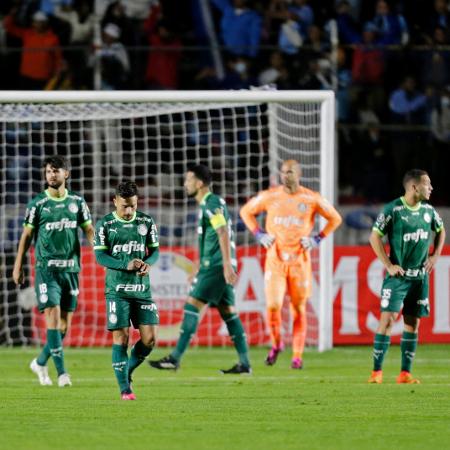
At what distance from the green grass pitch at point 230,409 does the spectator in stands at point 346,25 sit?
22.7ft

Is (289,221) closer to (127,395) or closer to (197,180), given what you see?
(197,180)

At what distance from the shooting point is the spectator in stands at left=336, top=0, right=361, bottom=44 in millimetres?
19114

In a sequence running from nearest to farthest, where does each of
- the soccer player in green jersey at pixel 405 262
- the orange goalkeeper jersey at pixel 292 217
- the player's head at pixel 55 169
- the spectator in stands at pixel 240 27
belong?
1. the player's head at pixel 55 169
2. the soccer player in green jersey at pixel 405 262
3. the orange goalkeeper jersey at pixel 292 217
4. the spectator in stands at pixel 240 27

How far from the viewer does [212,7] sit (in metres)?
19.2

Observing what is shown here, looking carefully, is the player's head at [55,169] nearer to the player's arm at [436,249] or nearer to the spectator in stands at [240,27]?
the player's arm at [436,249]

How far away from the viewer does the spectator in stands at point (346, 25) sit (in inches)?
753

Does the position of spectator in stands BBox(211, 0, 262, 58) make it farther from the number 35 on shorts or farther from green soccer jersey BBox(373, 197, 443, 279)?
the number 35 on shorts

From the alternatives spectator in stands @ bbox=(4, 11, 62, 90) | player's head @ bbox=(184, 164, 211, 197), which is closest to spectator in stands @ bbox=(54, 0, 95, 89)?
spectator in stands @ bbox=(4, 11, 62, 90)

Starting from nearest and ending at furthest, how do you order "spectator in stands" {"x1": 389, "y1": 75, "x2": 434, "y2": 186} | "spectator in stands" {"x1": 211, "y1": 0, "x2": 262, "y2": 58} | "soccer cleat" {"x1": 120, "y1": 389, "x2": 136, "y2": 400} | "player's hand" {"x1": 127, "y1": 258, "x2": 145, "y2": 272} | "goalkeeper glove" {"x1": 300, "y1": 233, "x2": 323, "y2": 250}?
1. "player's hand" {"x1": 127, "y1": 258, "x2": 145, "y2": 272}
2. "soccer cleat" {"x1": 120, "y1": 389, "x2": 136, "y2": 400}
3. "goalkeeper glove" {"x1": 300, "y1": 233, "x2": 323, "y2": 250}
4. "spectator in stands" {"x1": 389, "y1": 75, "x2": 434, "y2": 186}
5. "spectator in stands" {"x1": 211, "y1": 0, "x2": 262, "y2": 58}

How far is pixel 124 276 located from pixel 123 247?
0.22 m

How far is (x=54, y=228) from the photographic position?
446 inches

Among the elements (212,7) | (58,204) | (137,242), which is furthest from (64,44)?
(137,242)

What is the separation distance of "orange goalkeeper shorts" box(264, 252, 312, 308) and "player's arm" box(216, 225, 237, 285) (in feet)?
3.86

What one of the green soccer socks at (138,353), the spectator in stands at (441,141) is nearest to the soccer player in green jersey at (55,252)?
the green soccer socks at (138,353)
